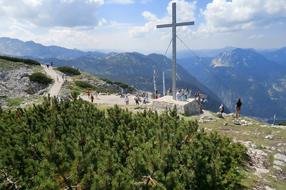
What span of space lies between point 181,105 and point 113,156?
2242cm

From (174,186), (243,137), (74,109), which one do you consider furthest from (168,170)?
(243,137)

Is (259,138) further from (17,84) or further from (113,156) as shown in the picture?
(17,84)

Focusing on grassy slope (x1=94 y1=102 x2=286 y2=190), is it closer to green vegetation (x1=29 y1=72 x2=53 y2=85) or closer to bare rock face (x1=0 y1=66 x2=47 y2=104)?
bare rock face (x1=0 y1=66 x2=47 y2=104)

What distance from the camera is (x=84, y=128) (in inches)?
706

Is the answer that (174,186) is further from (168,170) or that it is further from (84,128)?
(84,128)

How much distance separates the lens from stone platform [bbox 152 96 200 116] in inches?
1443

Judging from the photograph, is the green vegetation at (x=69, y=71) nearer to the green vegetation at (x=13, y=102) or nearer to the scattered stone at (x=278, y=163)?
the green vegetation at (x=13, y=102)

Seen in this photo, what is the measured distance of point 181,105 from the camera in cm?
3653

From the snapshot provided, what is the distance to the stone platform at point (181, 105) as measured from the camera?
3666cm

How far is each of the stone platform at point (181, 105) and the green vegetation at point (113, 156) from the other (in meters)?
16.5

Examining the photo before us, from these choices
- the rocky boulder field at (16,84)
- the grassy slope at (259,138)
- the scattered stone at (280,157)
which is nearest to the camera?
the grassy slope at (259,138)

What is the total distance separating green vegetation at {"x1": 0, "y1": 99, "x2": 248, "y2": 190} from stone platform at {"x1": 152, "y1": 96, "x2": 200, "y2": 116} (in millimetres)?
16454

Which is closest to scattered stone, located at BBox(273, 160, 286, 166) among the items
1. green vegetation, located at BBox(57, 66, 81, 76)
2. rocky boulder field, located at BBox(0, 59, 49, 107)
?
rocky boulder field, located at BBox(0, 59, 49, 107)

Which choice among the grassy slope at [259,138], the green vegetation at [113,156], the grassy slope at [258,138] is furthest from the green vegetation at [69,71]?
the green vegetation at [113,156]
